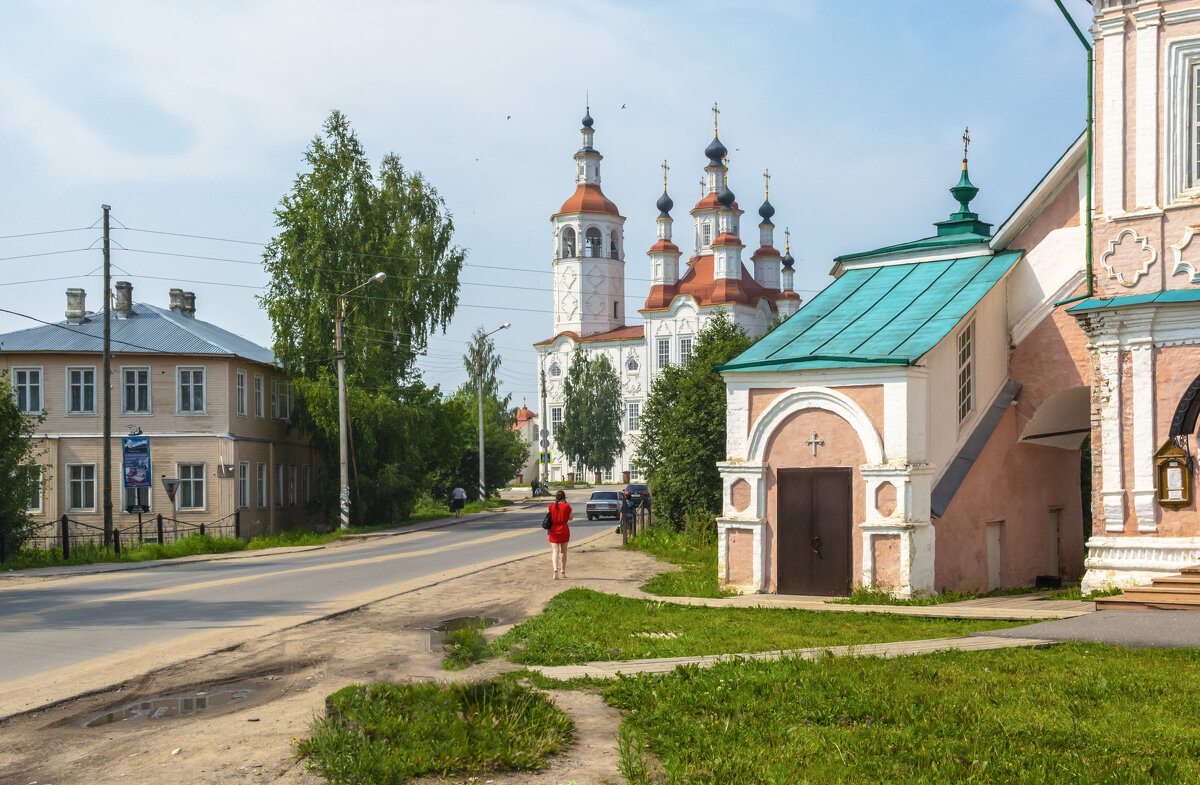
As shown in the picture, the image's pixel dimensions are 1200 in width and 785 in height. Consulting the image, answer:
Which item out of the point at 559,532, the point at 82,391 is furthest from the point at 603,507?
the point at 559,532

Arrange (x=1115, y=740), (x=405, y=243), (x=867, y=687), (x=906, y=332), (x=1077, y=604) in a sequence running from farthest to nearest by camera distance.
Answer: (x=405, y=243) → (x=906, y=332) → (x=1077, y=604) → (x=867, y=687) → (x=1115, y=740)

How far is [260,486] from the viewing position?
1478 inches

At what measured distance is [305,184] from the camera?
3916cm

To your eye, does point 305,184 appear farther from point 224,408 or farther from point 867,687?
point 867,687

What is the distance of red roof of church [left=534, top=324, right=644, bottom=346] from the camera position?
99.9 metres

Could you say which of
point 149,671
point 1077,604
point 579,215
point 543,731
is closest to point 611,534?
point 1077,604

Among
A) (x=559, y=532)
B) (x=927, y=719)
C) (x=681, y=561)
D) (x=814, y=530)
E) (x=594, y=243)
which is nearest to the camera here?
(x=927, y=719)

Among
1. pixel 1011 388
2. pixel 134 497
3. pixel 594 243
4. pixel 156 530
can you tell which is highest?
pixel 594 243

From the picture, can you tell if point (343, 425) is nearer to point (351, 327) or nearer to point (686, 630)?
point (351, 327)

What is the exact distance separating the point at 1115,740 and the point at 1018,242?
12887 millimetres

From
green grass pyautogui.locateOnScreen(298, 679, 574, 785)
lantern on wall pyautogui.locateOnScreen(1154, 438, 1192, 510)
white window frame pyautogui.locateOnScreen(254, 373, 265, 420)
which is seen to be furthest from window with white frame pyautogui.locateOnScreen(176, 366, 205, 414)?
green grass pyautogui.locateOnScreen(298, 679, 574, 785)

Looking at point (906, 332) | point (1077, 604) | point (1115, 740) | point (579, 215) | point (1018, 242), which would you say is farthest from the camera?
point (579, 215)

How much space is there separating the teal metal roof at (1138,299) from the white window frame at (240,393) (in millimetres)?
27311

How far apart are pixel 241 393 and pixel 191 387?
1701mm
